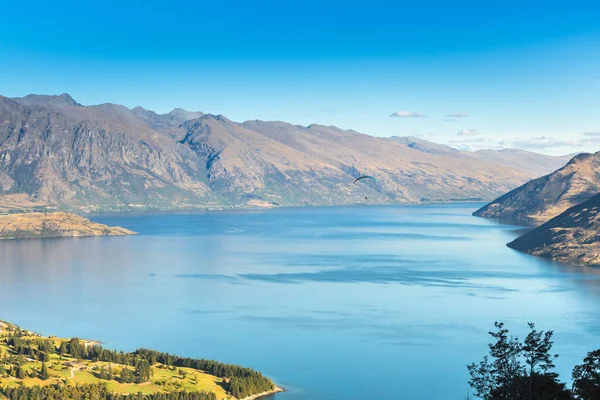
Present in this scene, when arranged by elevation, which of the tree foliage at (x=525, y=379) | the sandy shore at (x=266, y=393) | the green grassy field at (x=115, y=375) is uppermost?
the tree foliage at (x=525, y=379)

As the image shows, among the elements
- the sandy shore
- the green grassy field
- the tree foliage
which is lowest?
the sandy shore

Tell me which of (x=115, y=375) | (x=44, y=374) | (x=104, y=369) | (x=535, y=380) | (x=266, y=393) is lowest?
(x=266, y=393)

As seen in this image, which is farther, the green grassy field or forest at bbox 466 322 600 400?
the green grassy field

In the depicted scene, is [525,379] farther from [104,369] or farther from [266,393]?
[104,369]

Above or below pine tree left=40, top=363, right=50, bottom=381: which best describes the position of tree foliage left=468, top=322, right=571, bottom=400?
above

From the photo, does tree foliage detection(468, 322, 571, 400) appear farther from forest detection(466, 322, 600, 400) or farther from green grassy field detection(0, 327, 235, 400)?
green grassy field detection(0, 327, 235, 400)

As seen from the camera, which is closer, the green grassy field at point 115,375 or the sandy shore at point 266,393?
the green grassy field at point 115,375

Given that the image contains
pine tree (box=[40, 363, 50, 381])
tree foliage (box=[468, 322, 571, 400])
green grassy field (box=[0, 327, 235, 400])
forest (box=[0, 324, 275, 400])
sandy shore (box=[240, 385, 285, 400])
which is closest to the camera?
tree foliage (box=[468, 322, 571, 400])

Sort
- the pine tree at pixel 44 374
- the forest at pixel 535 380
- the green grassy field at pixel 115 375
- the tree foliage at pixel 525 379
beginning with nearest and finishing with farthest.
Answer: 1. the forest at pixel 535 380
2. the tree foliage at pixel 525 379
3. the green grassy field at pixel 115 375
4. the pine tree at pixel 44 374

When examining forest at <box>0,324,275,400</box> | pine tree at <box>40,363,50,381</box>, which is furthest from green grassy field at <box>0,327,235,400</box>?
pine tree at <box>40,363,50,381</box>

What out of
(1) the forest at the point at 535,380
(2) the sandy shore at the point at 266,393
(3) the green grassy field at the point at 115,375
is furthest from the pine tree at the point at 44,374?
(1) the forest at the point at 535,380

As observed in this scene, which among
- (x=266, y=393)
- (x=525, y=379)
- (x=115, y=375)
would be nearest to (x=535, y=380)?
(x=525, y=379)

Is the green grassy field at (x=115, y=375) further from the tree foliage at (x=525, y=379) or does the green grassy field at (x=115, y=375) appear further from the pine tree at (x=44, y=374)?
the tree foliage at (x=525, y=379)

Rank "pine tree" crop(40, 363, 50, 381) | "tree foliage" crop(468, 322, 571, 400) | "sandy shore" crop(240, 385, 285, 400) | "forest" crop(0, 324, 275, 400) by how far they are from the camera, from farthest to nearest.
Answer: "pine tree" crop(40, 363, 50, 381)
"sandy shore" crop(240, 385, 285, 400)
"forest" crop(0, 324, 275, 400)
"tree foliage" crop(468, 322, 571, 400)
